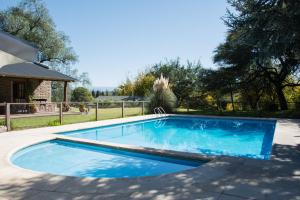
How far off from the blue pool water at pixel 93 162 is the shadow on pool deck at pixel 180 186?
137cm

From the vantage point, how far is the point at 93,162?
22.3ft

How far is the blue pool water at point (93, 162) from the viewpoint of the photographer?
608 centimetres

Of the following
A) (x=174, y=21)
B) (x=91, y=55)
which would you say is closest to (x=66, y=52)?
(x=91, y=55)

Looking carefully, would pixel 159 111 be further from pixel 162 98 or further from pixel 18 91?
pixel 18 91

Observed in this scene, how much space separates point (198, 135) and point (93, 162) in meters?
6.30

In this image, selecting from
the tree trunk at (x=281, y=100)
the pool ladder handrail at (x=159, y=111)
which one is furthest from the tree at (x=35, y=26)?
the tree trunk at (x=281, y=100)

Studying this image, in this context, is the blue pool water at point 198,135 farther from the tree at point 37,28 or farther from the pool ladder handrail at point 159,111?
the tree at point 37,28

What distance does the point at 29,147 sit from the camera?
25.7 ft

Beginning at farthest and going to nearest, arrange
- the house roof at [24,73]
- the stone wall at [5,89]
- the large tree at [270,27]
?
the stone wall at [5,89] → the house roof at [24,73] → the large tree at [270,27]

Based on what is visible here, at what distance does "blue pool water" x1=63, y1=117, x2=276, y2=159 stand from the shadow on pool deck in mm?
2920

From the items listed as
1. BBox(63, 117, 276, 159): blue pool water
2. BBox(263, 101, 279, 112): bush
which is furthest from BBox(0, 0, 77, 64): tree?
BBox(263, 101, 279, 112): bush

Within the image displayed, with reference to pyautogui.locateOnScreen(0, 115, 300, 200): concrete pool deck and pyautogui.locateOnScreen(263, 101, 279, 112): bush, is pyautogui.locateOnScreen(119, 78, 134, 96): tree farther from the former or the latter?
pyautogui.locateOnScreen(0, 115, 300, 200): concrete pool deck

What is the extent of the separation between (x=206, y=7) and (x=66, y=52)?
20.6 m

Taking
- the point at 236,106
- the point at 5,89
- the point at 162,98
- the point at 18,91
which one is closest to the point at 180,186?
the point at 162,98
